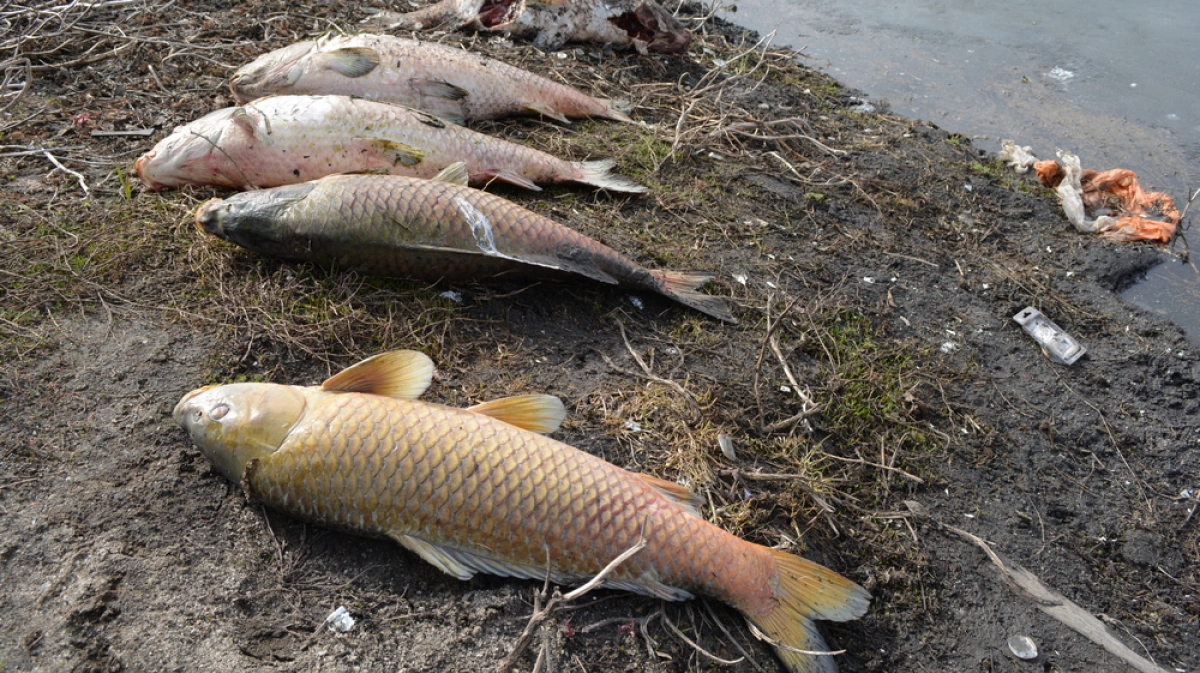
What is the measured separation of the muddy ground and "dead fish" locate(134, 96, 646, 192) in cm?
19

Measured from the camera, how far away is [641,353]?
11.7ft

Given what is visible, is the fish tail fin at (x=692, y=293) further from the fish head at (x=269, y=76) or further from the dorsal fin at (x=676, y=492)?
the fish head at (x=269, y=76)

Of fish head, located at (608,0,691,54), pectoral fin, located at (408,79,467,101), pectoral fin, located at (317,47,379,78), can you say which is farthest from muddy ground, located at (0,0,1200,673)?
fish head, located at (608,0,691,54)

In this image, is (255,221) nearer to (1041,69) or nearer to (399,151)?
(399,151)

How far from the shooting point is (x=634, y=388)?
3330mm

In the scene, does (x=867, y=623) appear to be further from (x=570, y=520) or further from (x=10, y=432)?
(x=10, y=432)

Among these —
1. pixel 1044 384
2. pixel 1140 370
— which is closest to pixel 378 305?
pixel 1044 384

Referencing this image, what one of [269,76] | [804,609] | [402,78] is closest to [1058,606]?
[804,609]

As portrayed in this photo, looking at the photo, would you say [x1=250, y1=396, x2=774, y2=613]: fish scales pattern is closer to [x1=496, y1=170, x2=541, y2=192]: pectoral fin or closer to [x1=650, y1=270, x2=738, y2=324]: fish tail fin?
[x1=650, y1=270, x2=738, y2=324]: fish tail fin

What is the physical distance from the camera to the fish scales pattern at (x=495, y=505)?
8.04 ft

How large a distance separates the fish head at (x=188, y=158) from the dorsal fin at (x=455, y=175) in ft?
3.85

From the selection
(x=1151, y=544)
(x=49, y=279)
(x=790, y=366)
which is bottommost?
(x=1151, y=544)

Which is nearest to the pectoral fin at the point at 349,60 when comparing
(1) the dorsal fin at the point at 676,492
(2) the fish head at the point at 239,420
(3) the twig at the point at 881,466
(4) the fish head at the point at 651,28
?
(4) the fish head at the point at 651,28

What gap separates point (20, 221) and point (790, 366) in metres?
3.88
